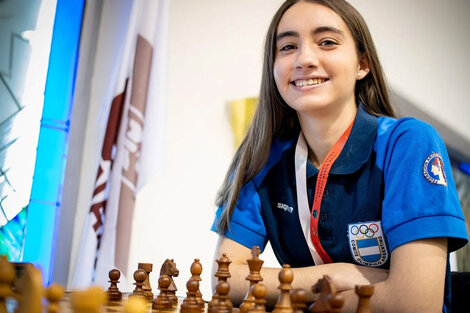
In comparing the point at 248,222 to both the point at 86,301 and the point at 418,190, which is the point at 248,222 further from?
the point at 86,301

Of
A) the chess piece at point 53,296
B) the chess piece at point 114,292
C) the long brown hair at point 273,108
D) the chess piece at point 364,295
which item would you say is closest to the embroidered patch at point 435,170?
the long brown hair at point 273,108

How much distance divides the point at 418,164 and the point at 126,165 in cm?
169

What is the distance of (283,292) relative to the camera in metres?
0.85

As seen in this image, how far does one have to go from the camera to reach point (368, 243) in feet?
4.11

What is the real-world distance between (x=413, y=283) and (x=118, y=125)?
1.89 metres

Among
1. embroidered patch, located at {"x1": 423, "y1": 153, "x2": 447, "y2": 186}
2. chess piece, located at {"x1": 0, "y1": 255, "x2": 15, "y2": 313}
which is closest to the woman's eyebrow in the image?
embroidered patch, located at {"x1": 423, "y1": 153, "x2": 447, "y2": 186}

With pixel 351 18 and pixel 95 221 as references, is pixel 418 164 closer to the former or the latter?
pixel 351 18

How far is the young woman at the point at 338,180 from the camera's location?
1109 millimetres

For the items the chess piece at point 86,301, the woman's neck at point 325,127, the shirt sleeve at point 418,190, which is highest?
the woman's neck at point 325,127

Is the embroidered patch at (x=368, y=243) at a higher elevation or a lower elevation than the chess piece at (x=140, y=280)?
higher

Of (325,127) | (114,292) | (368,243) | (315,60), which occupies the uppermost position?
(315,60)

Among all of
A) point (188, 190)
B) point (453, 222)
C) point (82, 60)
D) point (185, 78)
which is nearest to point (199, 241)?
point (188, 190)

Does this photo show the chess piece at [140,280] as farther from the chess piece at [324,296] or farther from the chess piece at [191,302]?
the chess piece at [324,296]

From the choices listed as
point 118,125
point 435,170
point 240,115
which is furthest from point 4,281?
point 240,115
